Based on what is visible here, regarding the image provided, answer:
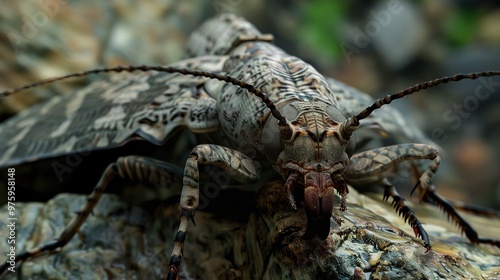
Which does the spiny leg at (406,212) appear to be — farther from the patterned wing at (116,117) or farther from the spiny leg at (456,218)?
the patterned wing at (116,117)

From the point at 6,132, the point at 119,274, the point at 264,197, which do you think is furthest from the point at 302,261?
the point at 6,132

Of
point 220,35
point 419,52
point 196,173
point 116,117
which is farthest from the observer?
point 419,52

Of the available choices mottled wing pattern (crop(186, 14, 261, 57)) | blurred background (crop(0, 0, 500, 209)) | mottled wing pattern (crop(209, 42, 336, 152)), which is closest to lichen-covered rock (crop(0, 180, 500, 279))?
mottled wing pattern (crop(209, 42, 336, 152))

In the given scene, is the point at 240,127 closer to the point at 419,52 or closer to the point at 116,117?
the point at 116,117

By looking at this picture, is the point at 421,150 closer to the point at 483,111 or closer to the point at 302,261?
the point at 302,261

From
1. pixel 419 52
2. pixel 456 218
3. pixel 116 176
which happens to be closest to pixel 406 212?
pixel 456 218
